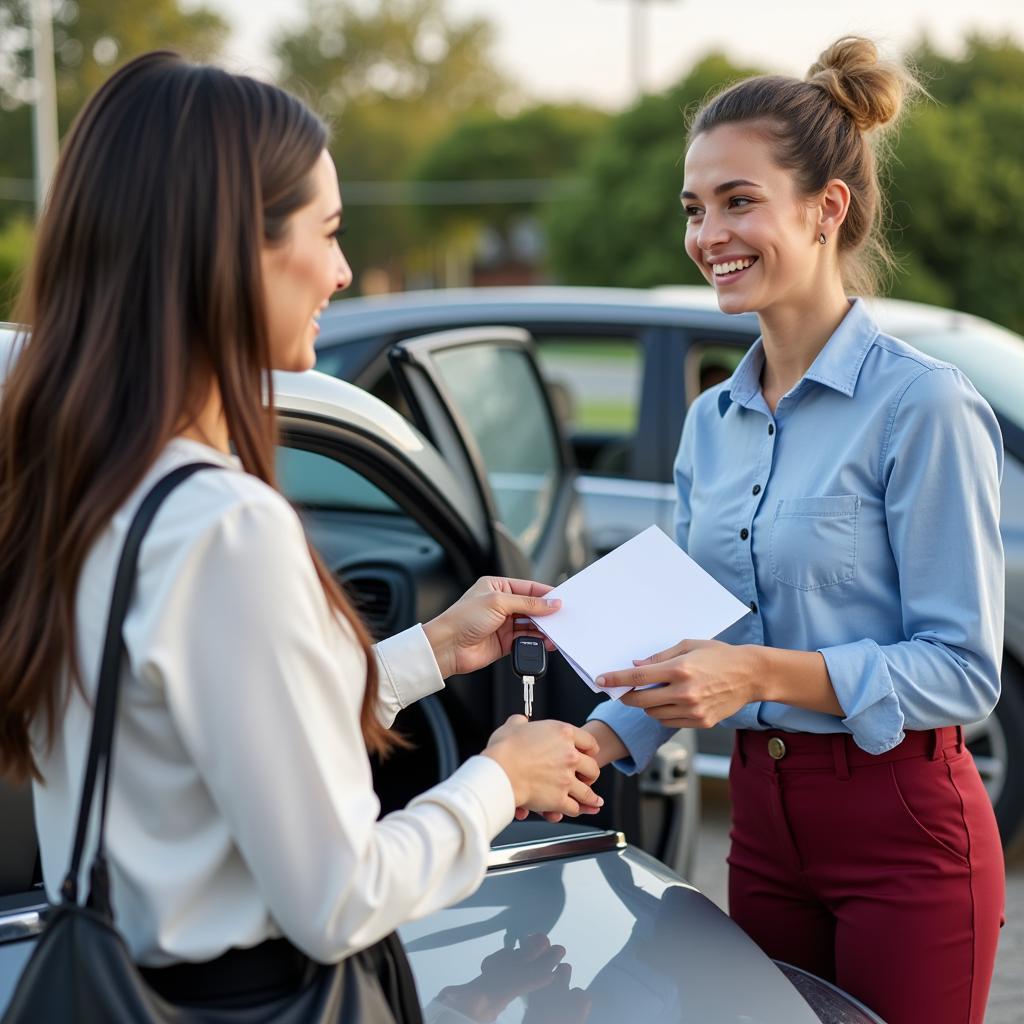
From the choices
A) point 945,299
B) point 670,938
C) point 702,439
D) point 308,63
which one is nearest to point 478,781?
point 670,938

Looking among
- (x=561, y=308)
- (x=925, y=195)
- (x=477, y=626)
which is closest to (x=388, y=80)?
(x=925, y=195)

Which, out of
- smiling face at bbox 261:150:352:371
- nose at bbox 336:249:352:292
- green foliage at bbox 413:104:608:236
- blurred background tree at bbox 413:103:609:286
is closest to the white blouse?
smiling face at bbox 261:150:352:371

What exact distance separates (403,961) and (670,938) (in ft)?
2.04

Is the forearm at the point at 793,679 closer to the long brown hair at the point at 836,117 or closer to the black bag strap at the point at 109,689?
the long brown hair at the point at 836,117

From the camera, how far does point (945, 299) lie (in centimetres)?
2177

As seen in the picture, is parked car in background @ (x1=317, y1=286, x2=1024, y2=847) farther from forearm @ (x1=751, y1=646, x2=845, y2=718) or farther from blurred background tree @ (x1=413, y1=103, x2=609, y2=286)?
blurred background tree @ (x1=413, y1=103, x2=609, y2=286)

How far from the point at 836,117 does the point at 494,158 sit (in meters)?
56.4

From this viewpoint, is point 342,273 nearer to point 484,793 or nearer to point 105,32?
point 484,793

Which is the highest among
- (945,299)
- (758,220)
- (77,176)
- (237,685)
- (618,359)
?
(77,176)

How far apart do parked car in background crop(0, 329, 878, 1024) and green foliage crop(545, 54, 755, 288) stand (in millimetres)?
23310

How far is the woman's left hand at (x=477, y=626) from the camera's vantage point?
6.63 ft

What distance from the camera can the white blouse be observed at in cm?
117

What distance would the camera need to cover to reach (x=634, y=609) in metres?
1.97

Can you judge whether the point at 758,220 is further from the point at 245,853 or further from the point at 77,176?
the point at 245,853
